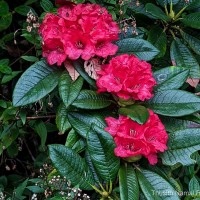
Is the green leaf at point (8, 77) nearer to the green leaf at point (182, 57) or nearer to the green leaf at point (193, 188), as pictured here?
the green leaf at point (182, 57)

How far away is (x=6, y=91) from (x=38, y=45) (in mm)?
564

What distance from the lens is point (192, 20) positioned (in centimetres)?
→ 164

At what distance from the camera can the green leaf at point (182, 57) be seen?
1.69 m

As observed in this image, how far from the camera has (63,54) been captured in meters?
1.42

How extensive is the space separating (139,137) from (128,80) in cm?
18

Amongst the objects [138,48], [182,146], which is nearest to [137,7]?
[138,48]

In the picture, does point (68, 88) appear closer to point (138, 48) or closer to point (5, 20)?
point (138, 48)

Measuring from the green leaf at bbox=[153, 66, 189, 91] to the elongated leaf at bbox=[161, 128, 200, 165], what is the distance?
0.52 ft

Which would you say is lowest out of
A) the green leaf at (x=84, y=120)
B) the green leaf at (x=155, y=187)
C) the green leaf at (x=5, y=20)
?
the green leaf at (x=155, y=187)

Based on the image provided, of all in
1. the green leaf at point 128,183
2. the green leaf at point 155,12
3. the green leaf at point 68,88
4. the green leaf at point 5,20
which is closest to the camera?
the green leaf at point 128,183

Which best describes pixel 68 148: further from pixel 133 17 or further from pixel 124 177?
pixel 133 17

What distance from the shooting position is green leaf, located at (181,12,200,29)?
64.1 inches

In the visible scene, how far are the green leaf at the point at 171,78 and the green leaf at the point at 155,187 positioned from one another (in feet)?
0.90

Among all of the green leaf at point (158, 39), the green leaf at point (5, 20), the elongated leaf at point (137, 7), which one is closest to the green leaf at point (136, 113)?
the green leaf at point (158, 39)
